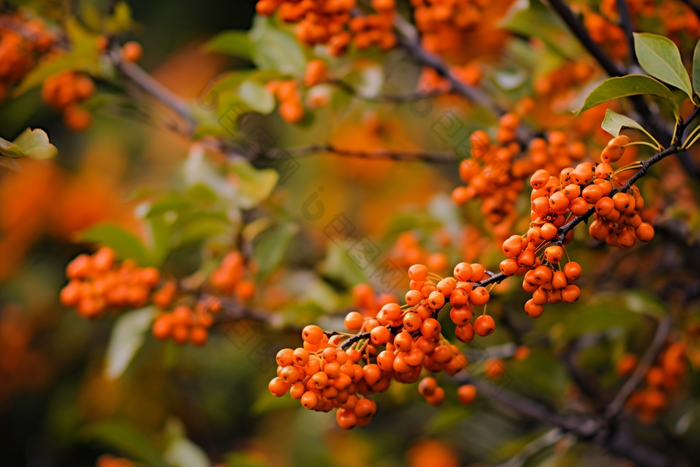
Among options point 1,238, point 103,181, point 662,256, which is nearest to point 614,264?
point 662,256

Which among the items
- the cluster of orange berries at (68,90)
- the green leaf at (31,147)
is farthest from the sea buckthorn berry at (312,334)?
the cluster of orange berries at (68,90)

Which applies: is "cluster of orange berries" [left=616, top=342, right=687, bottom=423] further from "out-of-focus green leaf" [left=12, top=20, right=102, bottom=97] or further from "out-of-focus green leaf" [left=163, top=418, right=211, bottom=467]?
"out-of-focus green leaf" [left=12, top=20, right=102, bottom=97]

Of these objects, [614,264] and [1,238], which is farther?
[1,238]

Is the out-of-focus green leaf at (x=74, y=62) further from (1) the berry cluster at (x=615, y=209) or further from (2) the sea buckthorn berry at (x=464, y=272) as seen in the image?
(1) the berry cluster at (x=615, y=209)

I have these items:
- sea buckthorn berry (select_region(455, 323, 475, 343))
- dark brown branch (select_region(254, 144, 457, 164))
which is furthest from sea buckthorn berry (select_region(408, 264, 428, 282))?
dark brown branch (select_region(254, 144, 457, 164))

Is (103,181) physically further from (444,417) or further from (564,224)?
(564,224)

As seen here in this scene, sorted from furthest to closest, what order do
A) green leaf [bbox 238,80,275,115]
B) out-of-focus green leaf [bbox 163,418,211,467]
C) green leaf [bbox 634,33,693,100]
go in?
out-of-focus green leaf [bbox 163,418,211,467]
green leaf [bbox 238,80,275,115]
green leaf [bbox 634,33,693,100]
